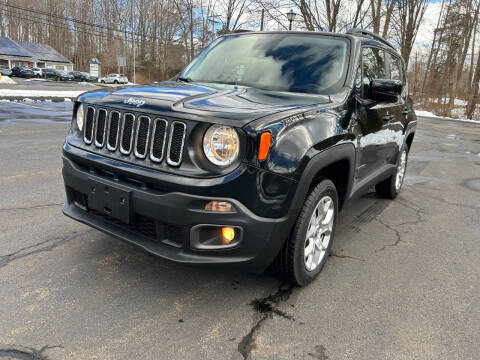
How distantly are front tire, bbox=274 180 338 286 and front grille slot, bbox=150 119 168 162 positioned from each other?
100 centimetres

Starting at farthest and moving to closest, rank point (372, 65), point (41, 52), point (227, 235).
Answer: point (41, 52)
point (372, 65)
point (227, 235)

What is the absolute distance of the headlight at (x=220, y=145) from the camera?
2.29 m

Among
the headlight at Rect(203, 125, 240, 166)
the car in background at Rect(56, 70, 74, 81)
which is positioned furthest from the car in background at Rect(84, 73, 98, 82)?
the headlight at Rect(203, 125, 240, 166)

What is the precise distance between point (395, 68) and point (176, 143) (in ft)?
11.8

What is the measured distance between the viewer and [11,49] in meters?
65.3

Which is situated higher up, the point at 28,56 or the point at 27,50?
the point at 27,50

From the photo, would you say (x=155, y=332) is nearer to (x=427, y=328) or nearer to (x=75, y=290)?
(x=75, y=290)

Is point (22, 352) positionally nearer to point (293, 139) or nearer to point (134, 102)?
point (134, 102)

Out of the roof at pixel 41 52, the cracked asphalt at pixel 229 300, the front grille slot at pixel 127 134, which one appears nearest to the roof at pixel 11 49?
the roof at pixel 41 52

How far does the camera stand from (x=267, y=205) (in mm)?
2348

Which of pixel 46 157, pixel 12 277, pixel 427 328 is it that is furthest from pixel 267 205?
pixel 46 157

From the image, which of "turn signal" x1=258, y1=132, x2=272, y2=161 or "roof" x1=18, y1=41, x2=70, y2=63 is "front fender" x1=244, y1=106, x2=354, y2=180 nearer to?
"turn signal" x1=258, y1=132, x2=272, y2=161

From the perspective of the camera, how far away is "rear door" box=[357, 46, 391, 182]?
11.4ft

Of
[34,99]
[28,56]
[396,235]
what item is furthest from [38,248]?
[28,56]
